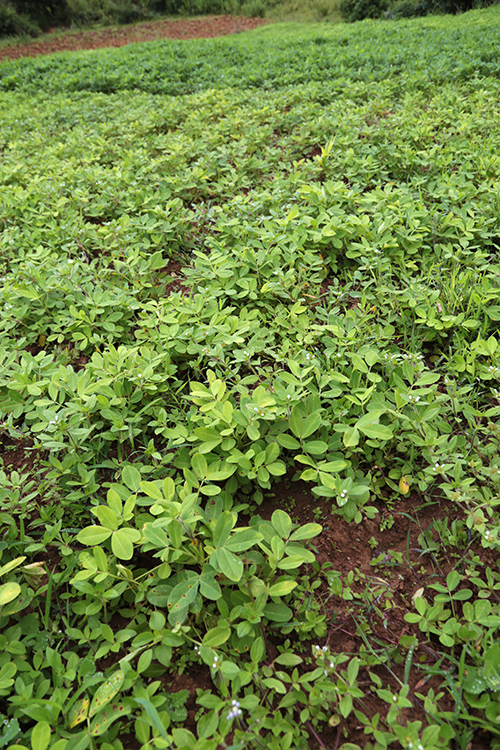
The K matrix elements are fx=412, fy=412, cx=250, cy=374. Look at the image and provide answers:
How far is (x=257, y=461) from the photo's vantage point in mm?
1837

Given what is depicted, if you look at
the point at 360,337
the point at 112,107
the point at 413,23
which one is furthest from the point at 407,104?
the point at 413,23

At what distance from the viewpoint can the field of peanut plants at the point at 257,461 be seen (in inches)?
53.9

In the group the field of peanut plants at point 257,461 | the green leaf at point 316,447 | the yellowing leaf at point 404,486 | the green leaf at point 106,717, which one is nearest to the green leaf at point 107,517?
the field of peanut plants at point 257,461

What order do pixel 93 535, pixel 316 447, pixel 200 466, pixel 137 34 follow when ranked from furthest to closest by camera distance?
pixel 137 34 → pixel 316 447 → pixel 200 466 → pixel 93 535

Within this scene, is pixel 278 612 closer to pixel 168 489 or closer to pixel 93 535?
pixel 168 489

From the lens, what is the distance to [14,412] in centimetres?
224

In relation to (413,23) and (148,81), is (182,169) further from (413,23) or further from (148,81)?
(413,23)

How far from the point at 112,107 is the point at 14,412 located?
26.8 ft

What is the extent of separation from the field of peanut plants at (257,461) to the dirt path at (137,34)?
18.9 meters

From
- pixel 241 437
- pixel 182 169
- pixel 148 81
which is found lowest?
pixel 241 437

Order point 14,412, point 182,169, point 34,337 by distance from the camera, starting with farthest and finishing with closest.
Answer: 1. point 182,169
2. point 34,337
3. point 14,412

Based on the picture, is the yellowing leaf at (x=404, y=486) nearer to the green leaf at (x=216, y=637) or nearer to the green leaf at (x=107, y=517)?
the green leaf at (x=216, y=637)

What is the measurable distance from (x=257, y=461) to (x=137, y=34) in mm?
24082

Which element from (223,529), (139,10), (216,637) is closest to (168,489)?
(223,529)
